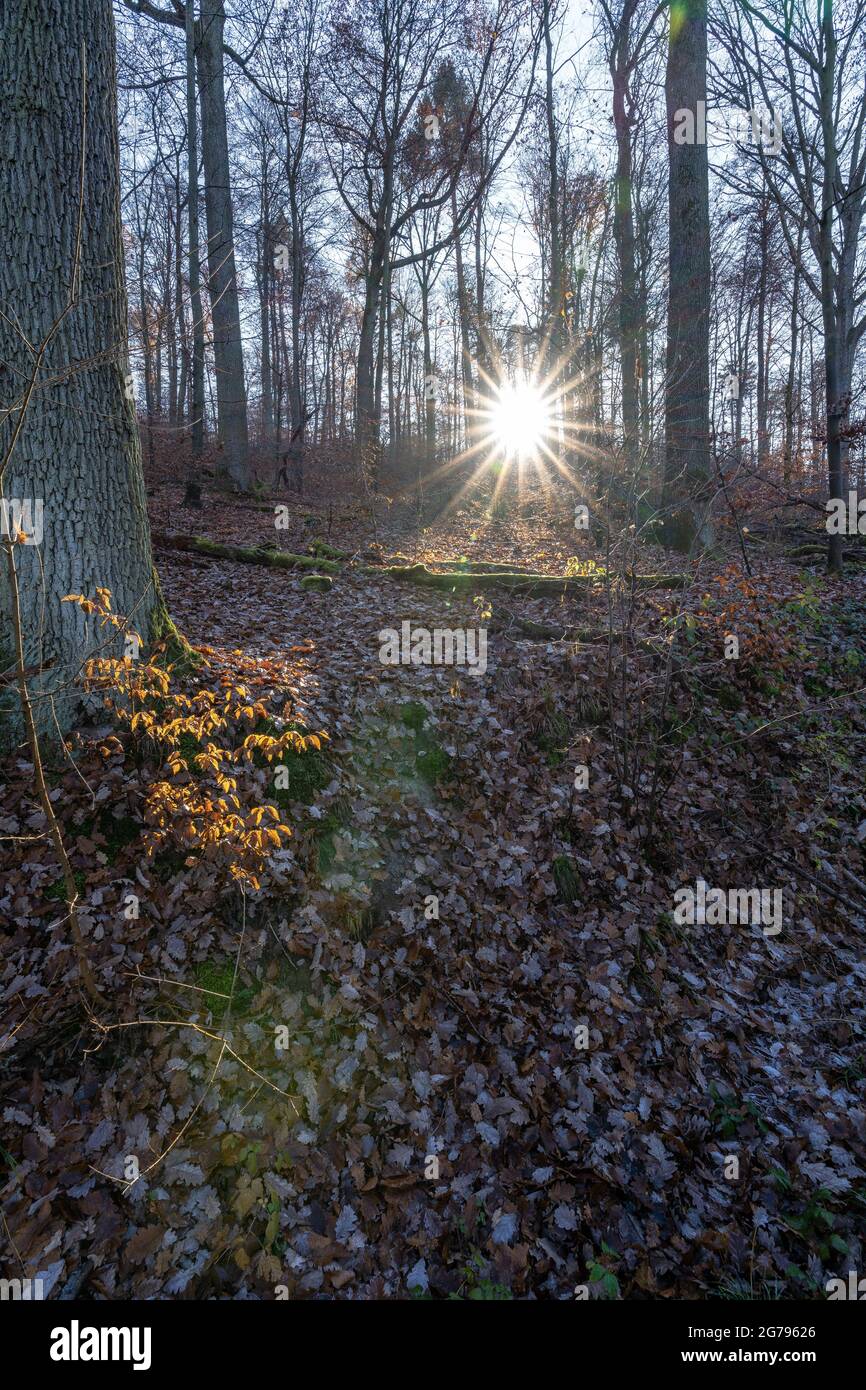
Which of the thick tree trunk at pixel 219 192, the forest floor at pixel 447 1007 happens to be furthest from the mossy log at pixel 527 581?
the thick tree trunk at pixel 219 192

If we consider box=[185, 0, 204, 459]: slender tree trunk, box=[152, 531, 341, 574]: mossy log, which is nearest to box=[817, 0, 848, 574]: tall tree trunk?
box=[152, 531, 341, 574]: mossy log

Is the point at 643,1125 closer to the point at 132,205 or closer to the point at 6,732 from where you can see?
the point at 6,732

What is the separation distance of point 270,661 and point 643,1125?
423cm

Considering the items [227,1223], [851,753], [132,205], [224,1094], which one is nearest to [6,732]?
[224,1094]

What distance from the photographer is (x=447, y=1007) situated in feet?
12.3

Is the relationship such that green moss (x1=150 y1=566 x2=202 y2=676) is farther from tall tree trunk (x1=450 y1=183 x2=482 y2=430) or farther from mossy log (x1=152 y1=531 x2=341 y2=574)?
tall tree trunk (x1=450 y1=183 x2=482 y2=430)

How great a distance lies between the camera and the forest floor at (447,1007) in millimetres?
2787

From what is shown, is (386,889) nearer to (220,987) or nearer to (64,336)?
(220,987)

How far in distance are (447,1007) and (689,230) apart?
1068 centimetres

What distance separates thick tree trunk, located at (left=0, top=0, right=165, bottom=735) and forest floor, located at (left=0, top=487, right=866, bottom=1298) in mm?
826

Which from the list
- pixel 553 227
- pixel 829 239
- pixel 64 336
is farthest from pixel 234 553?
pixel 553 227

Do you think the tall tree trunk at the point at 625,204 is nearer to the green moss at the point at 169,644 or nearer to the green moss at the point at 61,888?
the green moss at the point at 169,644

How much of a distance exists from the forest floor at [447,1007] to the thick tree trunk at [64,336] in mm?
826

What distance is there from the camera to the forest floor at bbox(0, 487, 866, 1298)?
2.79 m
